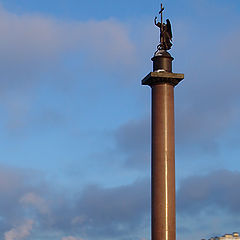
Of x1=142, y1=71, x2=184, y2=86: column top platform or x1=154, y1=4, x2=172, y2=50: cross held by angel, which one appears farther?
x1=154, y1=4, x2=172, y2=50: cross held by angel

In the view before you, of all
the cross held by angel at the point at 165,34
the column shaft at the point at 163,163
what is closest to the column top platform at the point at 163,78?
the column shaft at the point at 163,163

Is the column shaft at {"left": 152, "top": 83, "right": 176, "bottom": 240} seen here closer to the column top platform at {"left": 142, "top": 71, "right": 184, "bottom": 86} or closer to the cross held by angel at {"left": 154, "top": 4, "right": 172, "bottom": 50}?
the column top platform at {"left": 142, "top": 71, "right": 184, "bottom": 86}

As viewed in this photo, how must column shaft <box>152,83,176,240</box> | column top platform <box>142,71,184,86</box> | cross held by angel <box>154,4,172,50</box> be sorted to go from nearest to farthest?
column shaft <box>152,83,176,240</box>, column top platform <box>142,71,184,86</box>, cross held by angel <box>154,4,172,50</box>

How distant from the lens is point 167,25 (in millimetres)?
46156

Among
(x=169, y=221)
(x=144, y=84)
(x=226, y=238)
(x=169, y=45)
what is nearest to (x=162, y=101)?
(x=144, y=84)

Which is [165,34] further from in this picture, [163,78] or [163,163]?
[163,163]

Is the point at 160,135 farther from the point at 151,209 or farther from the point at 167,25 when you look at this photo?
the point at 167,25

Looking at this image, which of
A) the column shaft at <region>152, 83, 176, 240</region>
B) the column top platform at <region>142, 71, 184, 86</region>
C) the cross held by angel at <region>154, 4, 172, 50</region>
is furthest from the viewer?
the cross held by angel at <region>154, 4, 172, 50</region>

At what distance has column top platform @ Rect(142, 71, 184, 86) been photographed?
4347 cm

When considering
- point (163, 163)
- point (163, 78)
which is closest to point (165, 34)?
point (163, 78)

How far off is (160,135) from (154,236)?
22.7 ft

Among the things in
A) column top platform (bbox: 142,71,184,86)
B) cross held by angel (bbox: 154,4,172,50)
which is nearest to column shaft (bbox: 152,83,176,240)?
column top platform (bbox: 142,71,184,86)

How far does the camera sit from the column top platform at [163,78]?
4347 centimetres

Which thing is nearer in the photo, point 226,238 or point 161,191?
point 161,191
